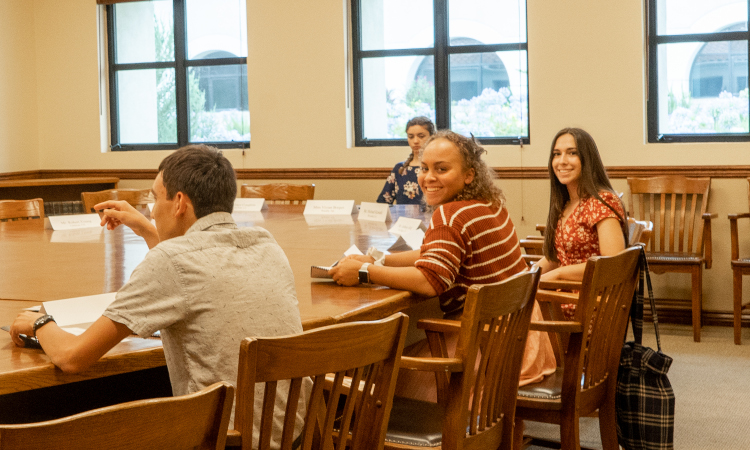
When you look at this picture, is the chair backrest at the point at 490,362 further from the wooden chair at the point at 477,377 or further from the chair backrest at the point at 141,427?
the chair backrest at the point at 141,427

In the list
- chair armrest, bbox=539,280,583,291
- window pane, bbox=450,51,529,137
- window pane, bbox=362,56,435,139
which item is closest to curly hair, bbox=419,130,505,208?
chair armrest, bbox=539,280,583,291

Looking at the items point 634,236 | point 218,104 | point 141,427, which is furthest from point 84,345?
point 218,104

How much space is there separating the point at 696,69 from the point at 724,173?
0.72 m

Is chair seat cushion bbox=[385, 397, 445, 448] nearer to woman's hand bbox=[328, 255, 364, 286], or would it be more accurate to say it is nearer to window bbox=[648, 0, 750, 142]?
woman's hand bbox=[328, 255, 364, 286]

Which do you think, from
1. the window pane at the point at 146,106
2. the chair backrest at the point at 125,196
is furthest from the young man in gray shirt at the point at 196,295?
the window pane at the point at 146,106

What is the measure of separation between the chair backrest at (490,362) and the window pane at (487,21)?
13.1ft

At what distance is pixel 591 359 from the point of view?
2105 mm

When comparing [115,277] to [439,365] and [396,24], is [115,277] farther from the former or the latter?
[396,24]

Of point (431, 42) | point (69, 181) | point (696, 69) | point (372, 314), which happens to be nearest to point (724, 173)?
point (696, 69)

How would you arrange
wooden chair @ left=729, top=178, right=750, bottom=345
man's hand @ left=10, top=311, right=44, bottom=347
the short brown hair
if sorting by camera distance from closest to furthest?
man's hand @ left=10, top=311, right=44, bottom=347
the short brown hair
wooden chair @ left=729, top=178, right=750, bottom=345

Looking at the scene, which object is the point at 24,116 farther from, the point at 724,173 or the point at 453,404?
the point at 453,404

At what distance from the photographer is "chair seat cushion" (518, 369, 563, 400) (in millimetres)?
2057

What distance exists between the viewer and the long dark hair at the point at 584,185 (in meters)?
2.82

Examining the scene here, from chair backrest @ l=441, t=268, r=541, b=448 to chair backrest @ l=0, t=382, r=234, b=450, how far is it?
705mm
